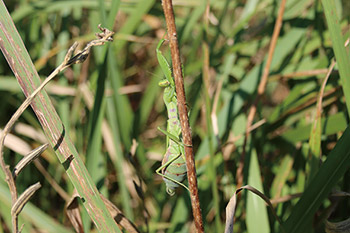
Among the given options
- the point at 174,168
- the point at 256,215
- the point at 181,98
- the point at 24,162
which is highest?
the point at 181,98

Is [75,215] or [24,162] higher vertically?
[24,162]

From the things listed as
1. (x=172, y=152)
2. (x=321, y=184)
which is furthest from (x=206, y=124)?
(x=321, y=184)

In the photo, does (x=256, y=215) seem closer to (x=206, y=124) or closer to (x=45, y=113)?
(x=206, y=124)

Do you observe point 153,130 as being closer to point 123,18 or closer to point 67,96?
point 67,96

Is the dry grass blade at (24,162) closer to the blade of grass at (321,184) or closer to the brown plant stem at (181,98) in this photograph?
the brown plant stem at (181,98)

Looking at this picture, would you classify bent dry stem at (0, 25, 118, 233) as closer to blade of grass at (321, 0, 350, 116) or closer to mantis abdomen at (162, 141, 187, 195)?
mantis abdomen at (162, 141, 187, 195)

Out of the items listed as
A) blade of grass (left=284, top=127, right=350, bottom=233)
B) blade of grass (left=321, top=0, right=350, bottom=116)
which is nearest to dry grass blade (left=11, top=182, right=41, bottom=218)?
blade of grass (left=284, top=127, right=350, bottom=233)

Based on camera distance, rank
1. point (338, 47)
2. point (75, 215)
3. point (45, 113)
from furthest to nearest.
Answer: point (75, 215)
point (338, 47)
point (45, 113)

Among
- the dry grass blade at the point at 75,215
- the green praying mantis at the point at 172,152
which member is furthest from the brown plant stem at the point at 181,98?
the dry grass blade at the point at 75,215
